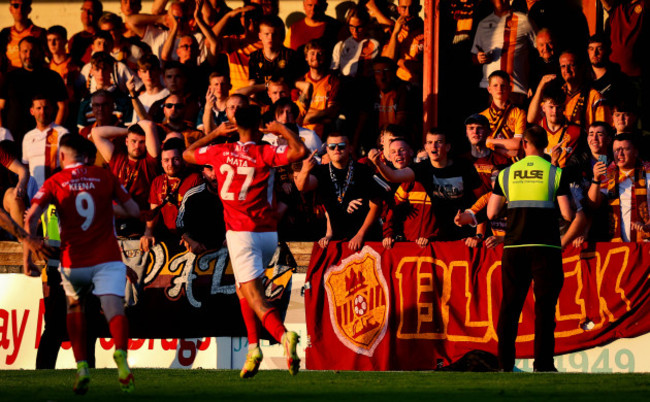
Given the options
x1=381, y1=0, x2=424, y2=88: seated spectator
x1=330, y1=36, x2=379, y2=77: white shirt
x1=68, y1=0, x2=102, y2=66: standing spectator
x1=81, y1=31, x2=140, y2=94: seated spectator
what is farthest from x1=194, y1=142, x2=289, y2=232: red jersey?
x1=68, y1=0, x2=102, y2=66: standing spectator

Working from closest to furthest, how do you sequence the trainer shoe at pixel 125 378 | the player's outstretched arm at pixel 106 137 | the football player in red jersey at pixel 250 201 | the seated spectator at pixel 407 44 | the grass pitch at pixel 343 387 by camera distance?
1. the grass pitch at pixel 343 387
2. the trainer shoe at pixel 125 378
3. the football player in red jersey at pixel 250 201
4. the player's outstretched arm at pixel 106 137
5. the seated spectator at pixel 407 44

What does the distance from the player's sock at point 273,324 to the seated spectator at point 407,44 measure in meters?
6.12

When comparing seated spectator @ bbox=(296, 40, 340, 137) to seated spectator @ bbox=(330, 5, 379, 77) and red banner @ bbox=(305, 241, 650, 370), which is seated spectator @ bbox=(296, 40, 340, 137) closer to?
seated spectator @ bbox=(330, 5, 379, 77)

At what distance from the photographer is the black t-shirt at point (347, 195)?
1147 centimetres

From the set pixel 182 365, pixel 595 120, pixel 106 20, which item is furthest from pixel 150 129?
pixel 595 120

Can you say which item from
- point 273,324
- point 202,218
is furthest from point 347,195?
point 273,324

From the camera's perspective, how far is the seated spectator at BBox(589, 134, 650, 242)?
36.7ft

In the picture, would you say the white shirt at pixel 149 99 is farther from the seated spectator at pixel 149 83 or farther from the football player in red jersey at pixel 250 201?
the football player in red jersey at pixel 250 201

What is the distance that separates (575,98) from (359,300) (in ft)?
11.8

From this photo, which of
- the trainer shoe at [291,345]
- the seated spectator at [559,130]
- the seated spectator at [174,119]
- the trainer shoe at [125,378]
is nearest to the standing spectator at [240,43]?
the seated spectator at [174,119]

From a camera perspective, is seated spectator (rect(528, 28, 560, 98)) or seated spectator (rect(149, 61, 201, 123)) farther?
seated spectator (rect(149, 61, 201, 123))

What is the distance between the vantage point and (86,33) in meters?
16.9

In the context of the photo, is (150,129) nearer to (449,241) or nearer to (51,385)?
(449,241)

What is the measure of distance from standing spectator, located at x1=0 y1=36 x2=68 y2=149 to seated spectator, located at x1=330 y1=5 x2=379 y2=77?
379 centimetres
